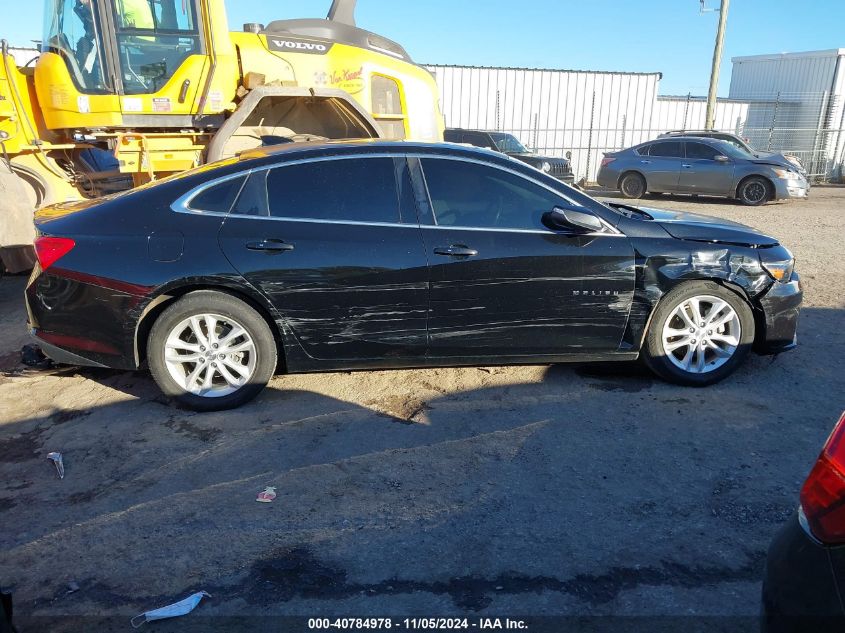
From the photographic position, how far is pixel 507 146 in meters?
16.4

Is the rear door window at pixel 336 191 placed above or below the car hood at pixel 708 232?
above

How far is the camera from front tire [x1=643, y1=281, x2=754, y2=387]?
438 centimetres

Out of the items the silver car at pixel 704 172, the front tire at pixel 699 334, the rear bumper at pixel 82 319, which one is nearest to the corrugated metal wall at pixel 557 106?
the silver car at pixel 704 172

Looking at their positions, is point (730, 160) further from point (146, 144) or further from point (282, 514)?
point (282, 514)

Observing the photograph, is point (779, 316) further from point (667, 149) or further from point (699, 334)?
point (667, 149)

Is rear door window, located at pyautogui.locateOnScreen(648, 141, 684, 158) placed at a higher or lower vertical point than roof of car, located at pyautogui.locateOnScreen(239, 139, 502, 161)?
lower

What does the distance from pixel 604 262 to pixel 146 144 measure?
5.39m

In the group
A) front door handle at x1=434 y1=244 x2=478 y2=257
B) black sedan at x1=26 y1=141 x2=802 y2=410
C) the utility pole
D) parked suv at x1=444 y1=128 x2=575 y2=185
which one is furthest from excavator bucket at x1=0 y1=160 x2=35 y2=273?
the utility pole

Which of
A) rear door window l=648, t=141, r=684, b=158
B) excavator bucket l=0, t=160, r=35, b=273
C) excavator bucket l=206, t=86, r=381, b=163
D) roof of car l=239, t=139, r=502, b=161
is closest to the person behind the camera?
roof of car l=239, t=139, r=502, b=161

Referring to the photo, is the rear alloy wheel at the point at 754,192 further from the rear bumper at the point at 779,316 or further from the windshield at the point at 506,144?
the rear bumper at the point at 779,316

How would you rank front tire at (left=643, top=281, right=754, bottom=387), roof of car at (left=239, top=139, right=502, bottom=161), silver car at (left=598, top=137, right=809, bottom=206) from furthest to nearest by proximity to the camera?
silver car at (left=598, top=137, right=809, bottom=206), front tire at (left=643, top=281, right=754, bottom=387), roof of car at (left=239, top=139, right=502, bottom=161)

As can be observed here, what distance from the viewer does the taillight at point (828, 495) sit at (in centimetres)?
165

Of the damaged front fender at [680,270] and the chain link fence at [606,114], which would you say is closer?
the damaged front fender at [680,270]

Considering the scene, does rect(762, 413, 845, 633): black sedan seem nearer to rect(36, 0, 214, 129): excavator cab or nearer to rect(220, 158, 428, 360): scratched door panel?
rect(220, 158, 428, 360): scratched door panel
